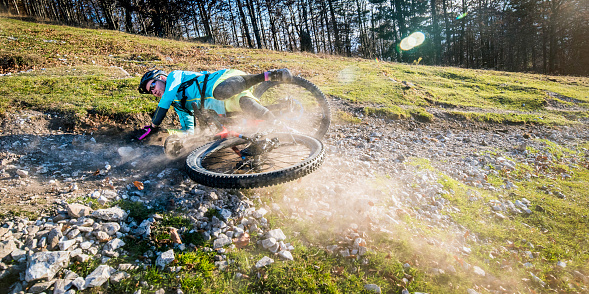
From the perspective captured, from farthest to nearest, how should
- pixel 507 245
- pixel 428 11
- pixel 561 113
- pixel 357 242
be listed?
pixel 428 11 < pixel 561 113 < pixel 507 245 < pixel 357 242

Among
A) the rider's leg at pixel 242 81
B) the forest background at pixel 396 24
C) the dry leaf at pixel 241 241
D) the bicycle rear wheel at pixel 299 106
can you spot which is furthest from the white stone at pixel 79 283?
the forest background at pixel 396 24

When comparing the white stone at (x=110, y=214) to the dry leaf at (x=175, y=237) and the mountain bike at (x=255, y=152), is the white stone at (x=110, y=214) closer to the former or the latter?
the dry leaf at (x=175, y=237)

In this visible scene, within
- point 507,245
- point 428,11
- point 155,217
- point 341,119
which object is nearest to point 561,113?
point 341,119

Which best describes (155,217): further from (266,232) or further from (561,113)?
(561,113)

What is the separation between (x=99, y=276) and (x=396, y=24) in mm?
45068

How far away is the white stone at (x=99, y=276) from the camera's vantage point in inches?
85.4

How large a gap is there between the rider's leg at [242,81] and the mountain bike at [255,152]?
285 mm

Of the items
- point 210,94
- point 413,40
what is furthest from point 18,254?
point 413,40

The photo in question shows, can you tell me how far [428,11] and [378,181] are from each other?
41.8m

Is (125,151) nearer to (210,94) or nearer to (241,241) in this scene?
(210,94)

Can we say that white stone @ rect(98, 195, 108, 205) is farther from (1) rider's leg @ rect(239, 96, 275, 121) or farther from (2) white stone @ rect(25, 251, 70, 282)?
(1) rider's leg @ rect(239, 96, 275, 121)

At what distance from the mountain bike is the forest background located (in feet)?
83.0

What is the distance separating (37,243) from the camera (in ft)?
7.84

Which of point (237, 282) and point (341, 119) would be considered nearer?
point (237, 282)
